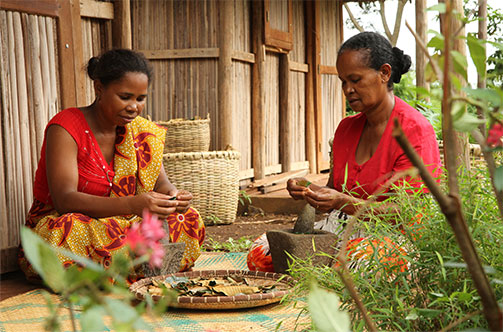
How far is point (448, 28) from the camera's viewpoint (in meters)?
0.65

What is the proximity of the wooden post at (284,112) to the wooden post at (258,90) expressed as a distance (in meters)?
0.85

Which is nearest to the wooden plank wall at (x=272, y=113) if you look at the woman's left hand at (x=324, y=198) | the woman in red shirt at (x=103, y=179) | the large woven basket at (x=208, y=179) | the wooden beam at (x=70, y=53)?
the large woven basket at (x=208, y=179)

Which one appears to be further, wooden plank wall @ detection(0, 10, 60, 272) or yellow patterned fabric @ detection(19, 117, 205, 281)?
wooden plank wall @ detection(0, 10, 60, 272)

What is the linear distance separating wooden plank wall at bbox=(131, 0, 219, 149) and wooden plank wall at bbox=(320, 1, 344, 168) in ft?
11.2

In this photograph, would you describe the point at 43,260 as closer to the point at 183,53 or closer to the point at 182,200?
the point at 182,200

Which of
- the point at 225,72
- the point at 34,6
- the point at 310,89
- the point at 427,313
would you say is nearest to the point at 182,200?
the point at 34,6

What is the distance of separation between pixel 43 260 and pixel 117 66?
299 cm

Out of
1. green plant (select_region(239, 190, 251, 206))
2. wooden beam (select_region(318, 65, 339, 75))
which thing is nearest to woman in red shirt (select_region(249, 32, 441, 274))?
green plant (select_region(239, 190, 251, 206))

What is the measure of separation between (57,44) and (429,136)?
245cm

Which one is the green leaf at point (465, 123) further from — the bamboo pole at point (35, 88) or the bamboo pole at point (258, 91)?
the bamboo pole at point (258, 91)

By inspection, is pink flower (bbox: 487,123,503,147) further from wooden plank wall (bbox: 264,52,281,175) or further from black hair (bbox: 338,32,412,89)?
wooden plank wall (bbox: 264,52,281,175)

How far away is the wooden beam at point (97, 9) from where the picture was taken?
4348 mm

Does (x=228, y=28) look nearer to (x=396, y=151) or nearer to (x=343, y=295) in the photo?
(x=396, y=151)

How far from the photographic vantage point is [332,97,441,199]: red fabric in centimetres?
290
